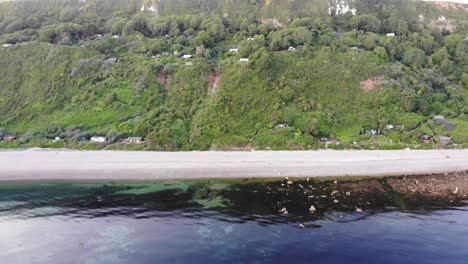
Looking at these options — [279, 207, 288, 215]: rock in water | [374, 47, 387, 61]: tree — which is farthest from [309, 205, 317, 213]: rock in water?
[374, 47, 387, 61]: tree

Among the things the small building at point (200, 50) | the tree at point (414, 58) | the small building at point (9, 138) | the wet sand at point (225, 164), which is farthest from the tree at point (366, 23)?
the small building at point (9, 138)

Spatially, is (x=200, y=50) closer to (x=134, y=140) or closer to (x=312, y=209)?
(x=134, y=140)

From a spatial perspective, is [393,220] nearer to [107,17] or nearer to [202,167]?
[202,167]

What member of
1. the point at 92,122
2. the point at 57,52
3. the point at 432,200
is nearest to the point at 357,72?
the point at 432,200

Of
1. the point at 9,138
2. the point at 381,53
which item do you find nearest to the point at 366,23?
the point at 381,53

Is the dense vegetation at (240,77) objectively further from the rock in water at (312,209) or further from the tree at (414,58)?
the rock in water at (312,209)

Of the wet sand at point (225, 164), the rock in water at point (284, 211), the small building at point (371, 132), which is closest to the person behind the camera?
the rock in water at point (284, 211)
